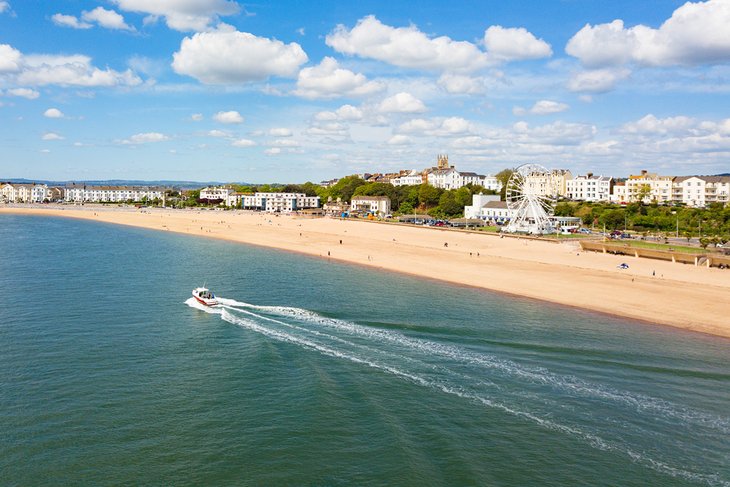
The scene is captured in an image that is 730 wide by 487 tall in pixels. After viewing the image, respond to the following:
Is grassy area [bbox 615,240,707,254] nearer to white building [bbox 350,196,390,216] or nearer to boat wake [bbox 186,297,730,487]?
boat wake [bbox 186,297,730,487]

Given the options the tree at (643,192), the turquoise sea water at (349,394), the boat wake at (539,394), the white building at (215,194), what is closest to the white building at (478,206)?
the tree at (643,192)

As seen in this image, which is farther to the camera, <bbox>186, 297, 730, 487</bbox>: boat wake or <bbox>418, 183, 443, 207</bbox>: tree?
<bbox>418, 183, 443, 207</bbox>: tree

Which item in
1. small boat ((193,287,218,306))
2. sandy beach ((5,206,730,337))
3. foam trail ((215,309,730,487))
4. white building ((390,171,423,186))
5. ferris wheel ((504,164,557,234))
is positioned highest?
white building ((390,171,423,186))

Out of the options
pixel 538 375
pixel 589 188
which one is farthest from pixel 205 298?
pixel 589 188

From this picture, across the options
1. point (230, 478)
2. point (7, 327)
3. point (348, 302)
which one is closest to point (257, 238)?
point (348, 302)

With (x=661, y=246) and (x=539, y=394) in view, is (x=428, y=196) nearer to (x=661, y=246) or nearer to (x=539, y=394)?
(x=661, y=246)

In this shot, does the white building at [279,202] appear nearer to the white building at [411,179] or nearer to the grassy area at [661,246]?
the white building at [411,179]

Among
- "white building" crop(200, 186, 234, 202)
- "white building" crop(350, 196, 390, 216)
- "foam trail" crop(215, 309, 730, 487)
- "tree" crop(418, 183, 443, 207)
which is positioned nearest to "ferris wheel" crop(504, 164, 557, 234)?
"tree" crop(418, 183, 443, 207)
